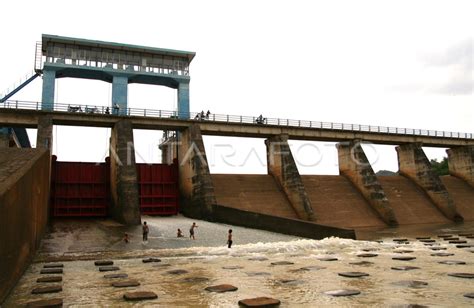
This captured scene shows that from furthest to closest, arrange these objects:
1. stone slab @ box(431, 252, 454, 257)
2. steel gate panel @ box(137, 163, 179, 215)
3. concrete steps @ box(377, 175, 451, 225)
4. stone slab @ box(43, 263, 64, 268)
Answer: concrete steps @ box(377, 175, 451, 225), steel gate panel @ box(137, 163, 179, 215), stone slab @ box(431, 252, 454, 257), stone slab @ box(43, 263, 64, 268)

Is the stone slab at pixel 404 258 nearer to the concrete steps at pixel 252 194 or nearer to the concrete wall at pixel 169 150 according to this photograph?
the concrete steps at pixel 252 194

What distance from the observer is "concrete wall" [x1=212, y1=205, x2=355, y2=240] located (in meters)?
19.1

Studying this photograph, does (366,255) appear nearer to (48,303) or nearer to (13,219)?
(48,303)

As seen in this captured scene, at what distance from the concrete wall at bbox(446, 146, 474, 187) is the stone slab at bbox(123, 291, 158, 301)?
1774 inches

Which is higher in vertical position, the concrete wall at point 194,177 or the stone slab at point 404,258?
the concrete wall at point 194,177

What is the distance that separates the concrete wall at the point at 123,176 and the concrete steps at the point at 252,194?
7.00 metres

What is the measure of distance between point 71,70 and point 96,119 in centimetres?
883

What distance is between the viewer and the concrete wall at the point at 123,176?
75.7ft

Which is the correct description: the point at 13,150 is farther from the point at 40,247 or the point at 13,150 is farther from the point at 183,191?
the point at 183,191

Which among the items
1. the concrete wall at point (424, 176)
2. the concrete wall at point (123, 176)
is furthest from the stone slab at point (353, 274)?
the concrete wall at point (424, 176)

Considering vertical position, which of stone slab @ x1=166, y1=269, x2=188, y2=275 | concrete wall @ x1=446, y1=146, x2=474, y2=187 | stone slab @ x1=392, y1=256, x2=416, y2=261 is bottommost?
stone slab @ x1=392, y1=256, x2=416, y2=261

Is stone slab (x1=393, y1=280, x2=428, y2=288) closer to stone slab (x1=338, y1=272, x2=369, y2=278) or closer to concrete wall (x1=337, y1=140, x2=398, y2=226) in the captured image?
stone slab (x1=338, y1=272, x2=369, y2=278)

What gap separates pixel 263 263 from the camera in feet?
40.8

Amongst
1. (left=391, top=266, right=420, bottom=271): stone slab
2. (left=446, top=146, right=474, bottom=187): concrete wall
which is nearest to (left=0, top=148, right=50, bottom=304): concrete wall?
(left=391, top=266, right=420, bottom=271): stone slab
